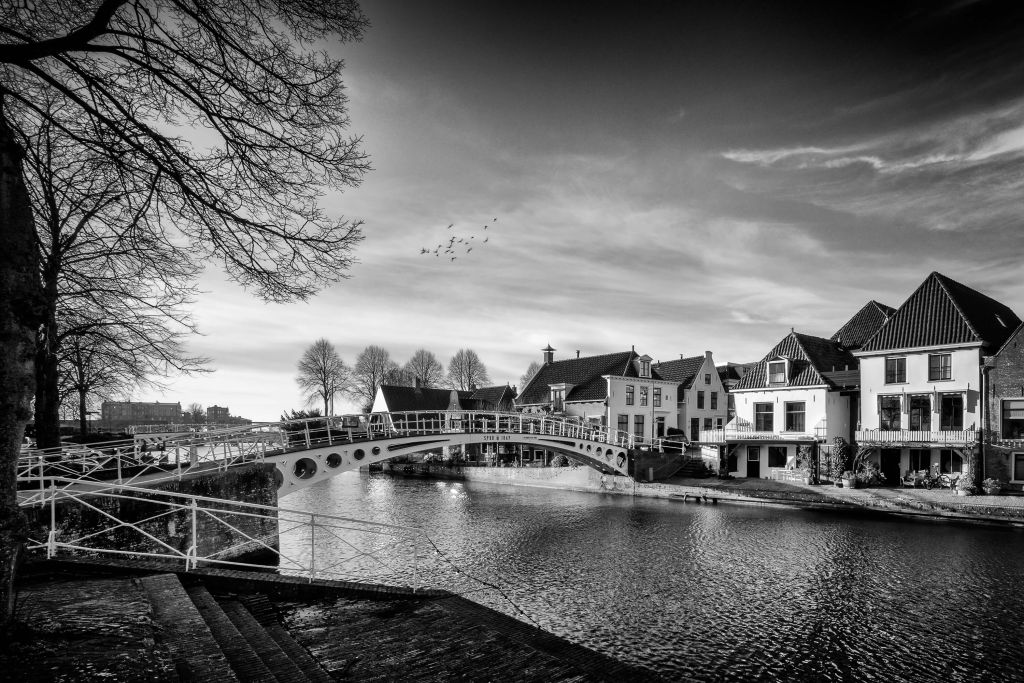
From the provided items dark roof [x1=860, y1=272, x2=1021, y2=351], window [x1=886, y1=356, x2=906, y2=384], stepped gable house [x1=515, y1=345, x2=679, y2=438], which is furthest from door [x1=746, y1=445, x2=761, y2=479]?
stepped gable house [x1=515, y1=345, x2=679, y2=438]

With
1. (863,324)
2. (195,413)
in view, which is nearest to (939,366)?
(863,324)

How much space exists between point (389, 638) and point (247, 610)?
2040 mm

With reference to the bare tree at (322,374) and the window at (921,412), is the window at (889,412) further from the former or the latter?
the bare tree at (322,374)

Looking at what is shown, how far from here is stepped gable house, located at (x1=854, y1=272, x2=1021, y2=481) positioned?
92.3 feet

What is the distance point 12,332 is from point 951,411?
35032mm

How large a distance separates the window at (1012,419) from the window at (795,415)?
9161 mm

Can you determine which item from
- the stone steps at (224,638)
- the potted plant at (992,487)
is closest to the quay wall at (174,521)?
the stone steps at (224,638)

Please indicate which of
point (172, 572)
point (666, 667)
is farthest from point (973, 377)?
point (172, 572)

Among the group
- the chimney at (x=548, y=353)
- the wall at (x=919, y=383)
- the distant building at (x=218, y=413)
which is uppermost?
the chimney at (x=548, y=353)

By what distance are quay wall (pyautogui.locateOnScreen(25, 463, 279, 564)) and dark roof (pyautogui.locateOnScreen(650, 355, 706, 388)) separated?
36.1 meters

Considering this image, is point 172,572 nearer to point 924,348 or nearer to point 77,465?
point 77,465

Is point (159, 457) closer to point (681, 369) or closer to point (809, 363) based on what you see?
point (809, 363)

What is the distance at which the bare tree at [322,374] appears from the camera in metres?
67.8

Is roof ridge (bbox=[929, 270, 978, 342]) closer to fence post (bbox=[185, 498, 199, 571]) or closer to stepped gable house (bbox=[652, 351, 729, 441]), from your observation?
stepped gable house (bbox=[652, 351, 729, 441])
